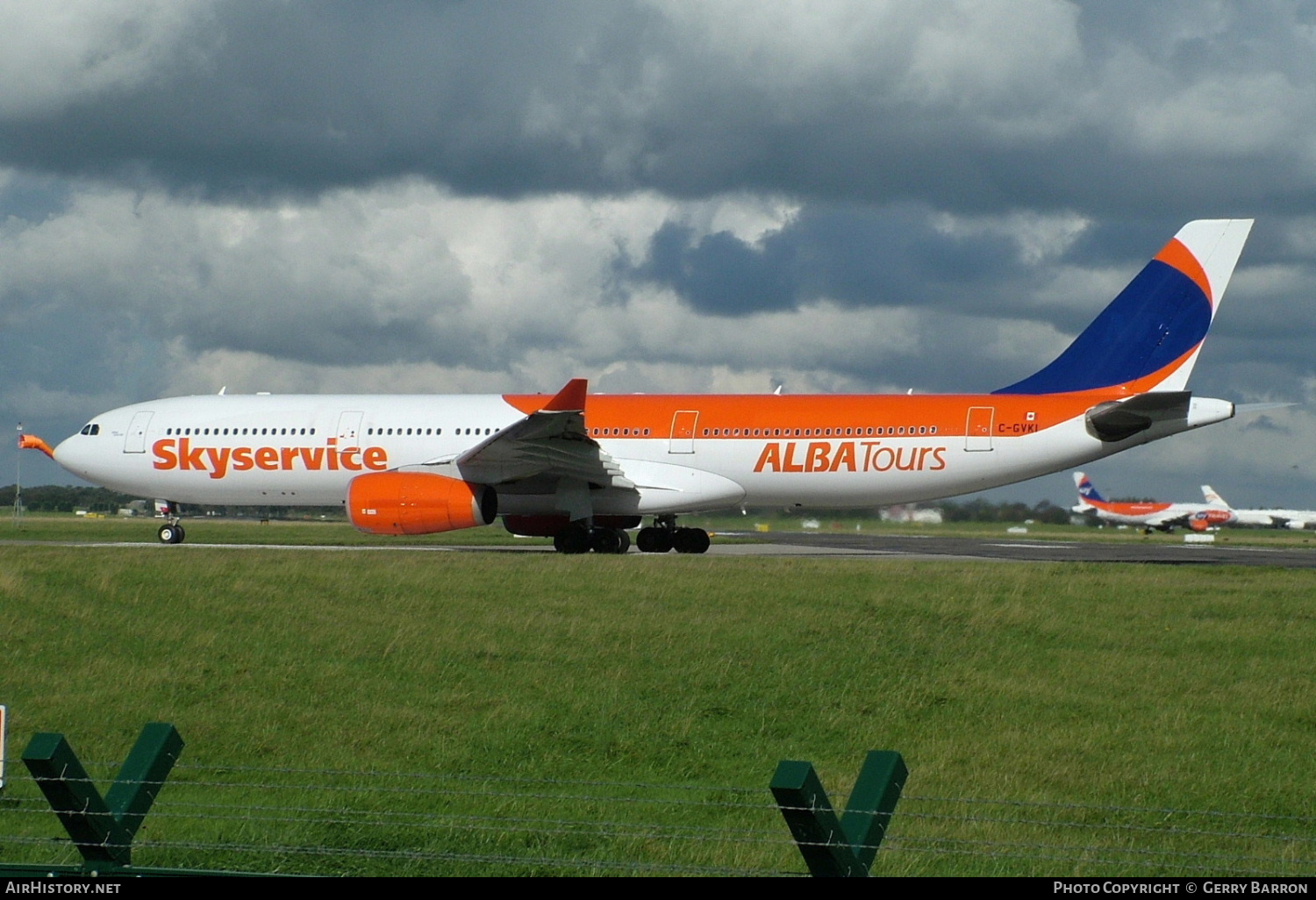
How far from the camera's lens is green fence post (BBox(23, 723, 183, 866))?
606 cm

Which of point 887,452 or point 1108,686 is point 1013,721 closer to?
point 1108,686

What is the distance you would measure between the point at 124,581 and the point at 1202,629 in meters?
16.1

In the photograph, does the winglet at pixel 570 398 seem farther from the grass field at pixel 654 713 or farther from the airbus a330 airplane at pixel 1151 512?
the airbus a330 airplane at pixel 1151 512

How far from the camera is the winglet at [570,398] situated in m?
27.6

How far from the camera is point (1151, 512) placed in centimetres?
8788

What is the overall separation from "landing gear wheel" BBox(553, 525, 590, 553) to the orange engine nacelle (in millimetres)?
2845

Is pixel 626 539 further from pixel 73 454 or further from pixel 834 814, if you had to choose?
pixel 834 814

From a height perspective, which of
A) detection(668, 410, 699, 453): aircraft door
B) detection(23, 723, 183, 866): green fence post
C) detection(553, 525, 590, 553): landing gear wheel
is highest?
detection(668, 410, 699, 453): aircraft door

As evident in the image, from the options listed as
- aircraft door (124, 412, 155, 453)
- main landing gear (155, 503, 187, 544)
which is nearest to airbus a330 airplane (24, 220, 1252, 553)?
aircraft door (124, 412, 155, 453)

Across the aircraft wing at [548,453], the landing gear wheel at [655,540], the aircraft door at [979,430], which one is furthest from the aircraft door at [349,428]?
the aircraft door at [979,430]

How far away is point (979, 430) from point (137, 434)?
2148 cm

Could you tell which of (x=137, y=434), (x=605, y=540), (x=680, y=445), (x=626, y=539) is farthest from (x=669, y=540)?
(x=137, y=434)

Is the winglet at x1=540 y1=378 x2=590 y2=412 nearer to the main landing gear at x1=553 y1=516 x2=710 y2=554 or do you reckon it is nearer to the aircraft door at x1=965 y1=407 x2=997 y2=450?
the main landing gear at x1=553 y1=516 x2=710 y2=554

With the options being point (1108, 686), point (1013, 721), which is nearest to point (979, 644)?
point (1108, 686)
